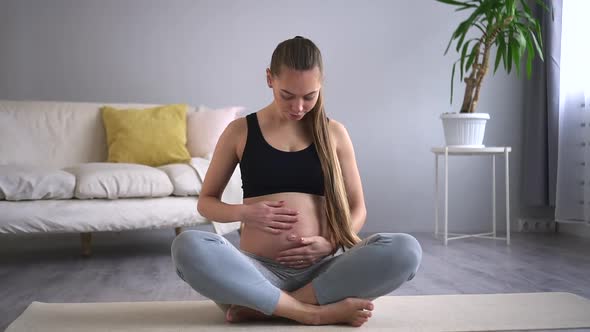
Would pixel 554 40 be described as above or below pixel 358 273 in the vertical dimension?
above

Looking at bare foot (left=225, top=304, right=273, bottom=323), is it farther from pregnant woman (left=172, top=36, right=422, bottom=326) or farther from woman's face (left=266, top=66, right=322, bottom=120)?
woman's face (left=266, top=66, right=322, bottom=120)

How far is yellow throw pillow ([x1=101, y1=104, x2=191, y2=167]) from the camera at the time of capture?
3.50m

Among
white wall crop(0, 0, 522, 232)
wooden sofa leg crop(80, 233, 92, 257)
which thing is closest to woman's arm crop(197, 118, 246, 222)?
wooden sofa leg crop(80, 233, 92, 257)

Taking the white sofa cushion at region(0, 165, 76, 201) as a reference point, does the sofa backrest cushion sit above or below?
above

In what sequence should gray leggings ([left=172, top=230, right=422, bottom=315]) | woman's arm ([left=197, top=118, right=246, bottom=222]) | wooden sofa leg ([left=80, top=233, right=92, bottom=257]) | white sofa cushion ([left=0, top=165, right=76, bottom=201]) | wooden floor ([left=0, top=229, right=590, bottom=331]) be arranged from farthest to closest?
wooden sofa leg ([left=80, top=233, right=92, bottom=257]), white sofa cushion ([left=0, top=165, right=76, bottom=201]), wooden floor ([left=0, top=229, right=590, bottom=331]), woman's arm ([left=197, top=118, right=246, bottom=222]), gray leggings ([left=172, top=230, right=422, bottom=315])

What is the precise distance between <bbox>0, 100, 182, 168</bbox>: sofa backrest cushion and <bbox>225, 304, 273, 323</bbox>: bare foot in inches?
88.1

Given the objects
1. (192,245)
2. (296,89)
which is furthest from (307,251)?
(296,89)

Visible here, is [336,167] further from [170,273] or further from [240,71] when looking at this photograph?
[240,71]

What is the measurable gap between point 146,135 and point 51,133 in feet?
1.83

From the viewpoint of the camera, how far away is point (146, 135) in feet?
11.6

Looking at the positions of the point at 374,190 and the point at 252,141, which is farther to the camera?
the point at 374,190

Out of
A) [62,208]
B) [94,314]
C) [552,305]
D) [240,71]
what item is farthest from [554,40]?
[94,314]

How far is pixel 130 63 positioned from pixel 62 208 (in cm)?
146

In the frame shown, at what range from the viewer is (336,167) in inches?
67.6
